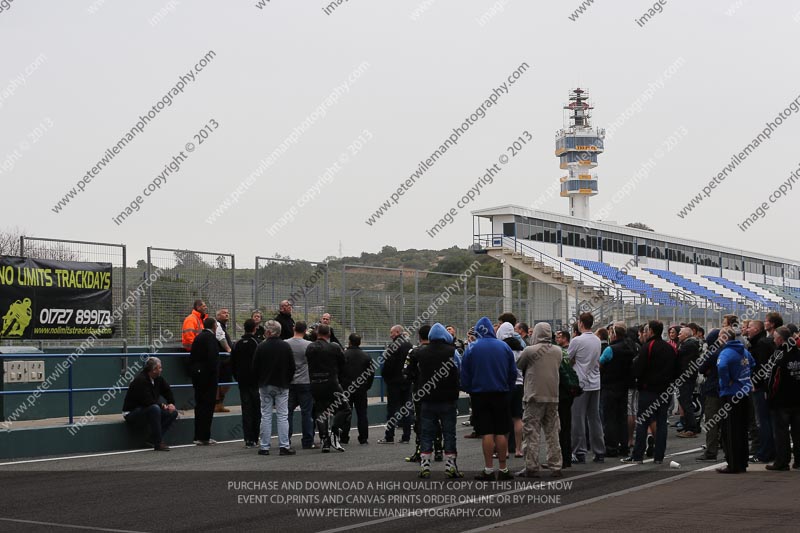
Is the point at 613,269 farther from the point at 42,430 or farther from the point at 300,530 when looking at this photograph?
the point at 300,530

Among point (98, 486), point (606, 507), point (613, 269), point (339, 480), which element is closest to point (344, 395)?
point (339, 480)

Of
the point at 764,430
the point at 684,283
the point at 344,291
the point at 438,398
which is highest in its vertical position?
the point at 684,283

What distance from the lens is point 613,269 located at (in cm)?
6494

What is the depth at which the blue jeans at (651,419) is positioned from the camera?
14.3 metres

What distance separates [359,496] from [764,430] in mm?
6247

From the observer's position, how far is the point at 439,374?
12.8 meters

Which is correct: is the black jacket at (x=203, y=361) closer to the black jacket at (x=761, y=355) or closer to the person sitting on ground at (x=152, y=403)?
the person sitting on ground at (x=152, y=403)

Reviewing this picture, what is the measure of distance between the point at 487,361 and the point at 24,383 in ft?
25.0

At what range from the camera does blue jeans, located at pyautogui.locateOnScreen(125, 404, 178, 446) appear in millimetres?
16047

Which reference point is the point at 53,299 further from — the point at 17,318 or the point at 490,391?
the point at 490,391

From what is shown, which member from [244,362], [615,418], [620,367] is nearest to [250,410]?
[244,362]

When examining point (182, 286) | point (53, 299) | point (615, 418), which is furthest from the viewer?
point (182, 286)

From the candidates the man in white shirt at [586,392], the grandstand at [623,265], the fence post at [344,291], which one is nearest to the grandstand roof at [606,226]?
the grandstand at [623,265]

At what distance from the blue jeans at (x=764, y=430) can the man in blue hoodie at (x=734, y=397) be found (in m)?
0.78
